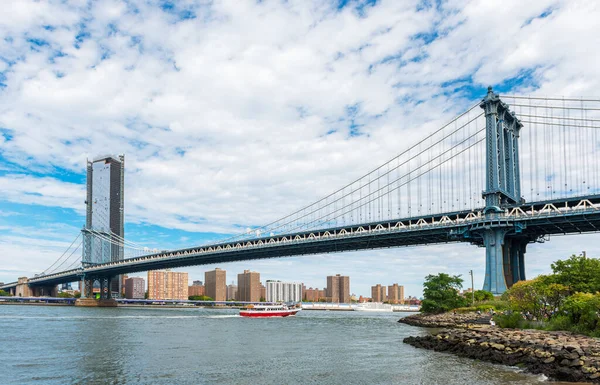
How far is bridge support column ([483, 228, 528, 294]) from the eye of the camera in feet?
205

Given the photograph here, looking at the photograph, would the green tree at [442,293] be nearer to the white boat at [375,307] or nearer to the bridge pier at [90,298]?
the bridge pier at [90,298]

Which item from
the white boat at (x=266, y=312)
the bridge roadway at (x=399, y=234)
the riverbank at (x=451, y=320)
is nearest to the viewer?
the riverbank at (x=451, y=320)

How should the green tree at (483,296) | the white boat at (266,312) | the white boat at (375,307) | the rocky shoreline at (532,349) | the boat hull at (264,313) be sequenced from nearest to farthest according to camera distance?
1. the rocky shoreline at (532,349)
2. the green tree at (483,296)
3. the boat hull at (264,313)
4. the white boat at (266,312)
5. the white boat at (375,307)

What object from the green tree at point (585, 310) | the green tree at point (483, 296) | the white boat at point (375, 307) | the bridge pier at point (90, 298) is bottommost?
the white boat at point (375, 307)

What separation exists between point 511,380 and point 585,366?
3.42 metres

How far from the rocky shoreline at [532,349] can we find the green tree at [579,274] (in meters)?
7.24

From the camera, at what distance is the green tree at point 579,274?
38.7 metres

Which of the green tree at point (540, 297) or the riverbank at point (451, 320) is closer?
the green tree at point (540, 297)

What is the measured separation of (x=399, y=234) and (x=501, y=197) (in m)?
15.7

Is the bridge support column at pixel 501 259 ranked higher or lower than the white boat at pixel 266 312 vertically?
higher

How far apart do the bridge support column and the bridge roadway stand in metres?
1.58

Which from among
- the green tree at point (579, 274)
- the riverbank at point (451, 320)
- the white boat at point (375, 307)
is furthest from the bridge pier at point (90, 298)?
the green tree at point (579, 274)

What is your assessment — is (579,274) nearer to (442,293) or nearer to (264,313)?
(442,293)

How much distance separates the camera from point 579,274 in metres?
39.6
